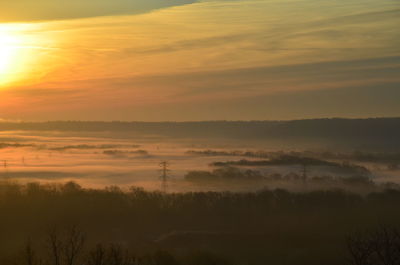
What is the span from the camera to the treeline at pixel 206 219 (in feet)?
217

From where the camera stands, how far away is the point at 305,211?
3593 inches

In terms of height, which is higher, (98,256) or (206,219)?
(206,219)

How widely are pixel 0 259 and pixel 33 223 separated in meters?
26.9

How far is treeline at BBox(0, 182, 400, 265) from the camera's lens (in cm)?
6619

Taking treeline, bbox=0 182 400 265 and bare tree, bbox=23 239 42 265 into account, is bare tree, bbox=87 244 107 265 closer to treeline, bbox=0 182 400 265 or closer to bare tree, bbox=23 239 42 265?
bare tree, bbox=23 239 42 265

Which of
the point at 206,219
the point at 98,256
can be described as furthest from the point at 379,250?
the point at 206,219

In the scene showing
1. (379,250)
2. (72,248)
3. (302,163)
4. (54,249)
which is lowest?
(379,250)

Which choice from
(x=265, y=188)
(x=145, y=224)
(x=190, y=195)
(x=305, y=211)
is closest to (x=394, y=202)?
(x=305, y=211)

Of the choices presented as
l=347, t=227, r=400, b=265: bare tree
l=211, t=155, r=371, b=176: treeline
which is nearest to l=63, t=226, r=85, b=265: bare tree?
l=347, t=227, r=400, b=265: bare tree

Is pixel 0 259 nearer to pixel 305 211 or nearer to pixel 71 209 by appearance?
pixel 71 209

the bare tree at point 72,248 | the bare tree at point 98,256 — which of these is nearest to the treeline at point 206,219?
the bare tree at point 72,248

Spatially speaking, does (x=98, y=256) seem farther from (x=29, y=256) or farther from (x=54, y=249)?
(x=29, y=256)

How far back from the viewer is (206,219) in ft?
287

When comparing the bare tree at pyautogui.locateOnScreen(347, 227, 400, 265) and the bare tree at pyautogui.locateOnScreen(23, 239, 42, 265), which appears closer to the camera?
the bare tree at pyautogui.locateOnScreen(23, 239, 42, 265)
